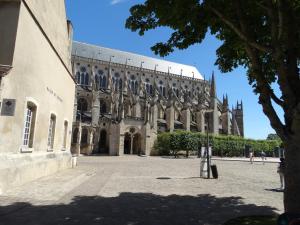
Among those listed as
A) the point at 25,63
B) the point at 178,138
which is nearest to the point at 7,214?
the point at 25,63

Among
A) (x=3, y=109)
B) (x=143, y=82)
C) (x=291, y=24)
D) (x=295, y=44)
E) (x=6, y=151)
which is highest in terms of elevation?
(x=143, y=82)

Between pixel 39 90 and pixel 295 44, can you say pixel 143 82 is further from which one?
pixel 295 44

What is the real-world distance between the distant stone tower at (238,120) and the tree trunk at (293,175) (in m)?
63.1

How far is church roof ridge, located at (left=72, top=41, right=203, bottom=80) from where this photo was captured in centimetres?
6204

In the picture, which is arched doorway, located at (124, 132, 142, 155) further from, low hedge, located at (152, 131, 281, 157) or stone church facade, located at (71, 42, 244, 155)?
low hedge, located at (152, 131, 281, 157)

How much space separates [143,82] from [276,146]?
3308cm

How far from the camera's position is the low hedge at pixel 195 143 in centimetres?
4572

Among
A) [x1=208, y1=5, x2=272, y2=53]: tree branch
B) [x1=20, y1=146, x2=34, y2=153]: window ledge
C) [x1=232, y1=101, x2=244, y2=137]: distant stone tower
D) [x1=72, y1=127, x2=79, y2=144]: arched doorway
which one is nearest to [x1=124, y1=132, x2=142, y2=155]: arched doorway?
[x1=72, y1=127, x2=79, y2=144]: arched doorway

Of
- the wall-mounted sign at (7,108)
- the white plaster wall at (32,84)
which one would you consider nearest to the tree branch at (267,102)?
the wall-mounted sign at (7,108)

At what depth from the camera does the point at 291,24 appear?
539 cm

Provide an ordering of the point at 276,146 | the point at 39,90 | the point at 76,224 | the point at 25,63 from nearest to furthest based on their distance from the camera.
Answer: the point at 76,224, the point at 25,63, the point at 39,90, the point at 276,146

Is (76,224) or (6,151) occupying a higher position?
(6,151)

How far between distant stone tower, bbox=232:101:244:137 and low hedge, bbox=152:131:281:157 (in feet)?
29.5

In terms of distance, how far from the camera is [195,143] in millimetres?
47031
